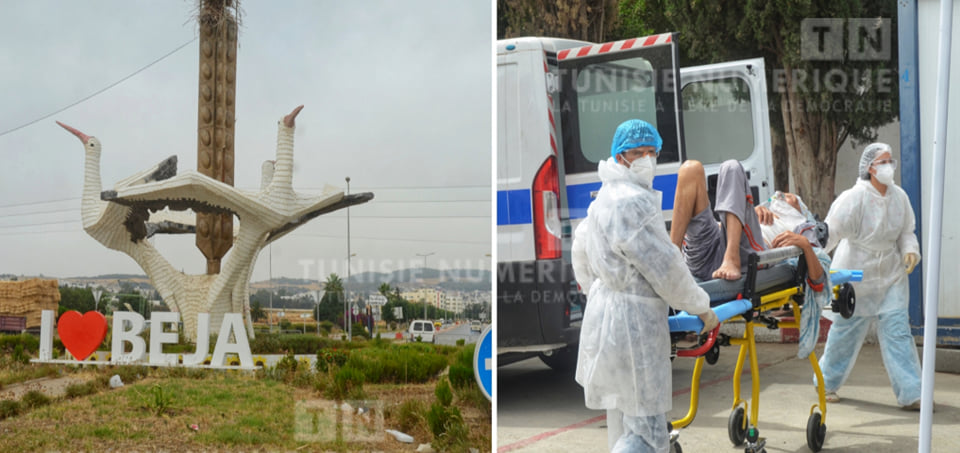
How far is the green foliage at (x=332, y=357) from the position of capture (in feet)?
12.4

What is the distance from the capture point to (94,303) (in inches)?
153

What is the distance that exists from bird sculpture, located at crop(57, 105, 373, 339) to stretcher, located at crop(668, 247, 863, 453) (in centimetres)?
169

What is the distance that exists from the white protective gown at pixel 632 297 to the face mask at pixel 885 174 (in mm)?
1166

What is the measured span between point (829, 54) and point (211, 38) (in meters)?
2.73

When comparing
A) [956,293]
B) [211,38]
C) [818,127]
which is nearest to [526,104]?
[818,127]

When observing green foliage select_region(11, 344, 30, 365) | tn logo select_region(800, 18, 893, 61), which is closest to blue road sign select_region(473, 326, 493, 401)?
tn logo select_region(800, 18, 893, 61)

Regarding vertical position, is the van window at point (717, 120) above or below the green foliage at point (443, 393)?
above

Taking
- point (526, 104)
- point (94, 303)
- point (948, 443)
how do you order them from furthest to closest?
point (94, 303), point (526, 104), point (948, 443)

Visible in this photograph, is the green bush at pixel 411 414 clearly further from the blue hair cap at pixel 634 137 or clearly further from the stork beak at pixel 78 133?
the stork beak at pixel 78 133

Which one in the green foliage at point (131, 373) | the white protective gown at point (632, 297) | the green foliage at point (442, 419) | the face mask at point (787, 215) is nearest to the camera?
the white protective gown at point (632, 297)

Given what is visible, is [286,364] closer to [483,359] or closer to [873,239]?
[483,359]

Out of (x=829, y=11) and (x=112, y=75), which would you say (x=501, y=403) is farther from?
(x=112, y=75)

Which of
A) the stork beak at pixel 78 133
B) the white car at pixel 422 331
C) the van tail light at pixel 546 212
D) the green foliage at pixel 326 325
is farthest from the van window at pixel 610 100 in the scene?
the stork beak at pixel 78 133

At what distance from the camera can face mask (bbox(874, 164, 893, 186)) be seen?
3.06 m
